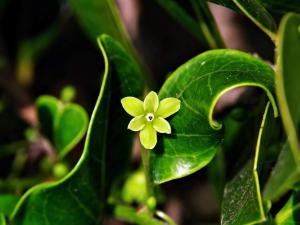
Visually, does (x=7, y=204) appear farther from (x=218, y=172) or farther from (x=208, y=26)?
(x=208, y=26)

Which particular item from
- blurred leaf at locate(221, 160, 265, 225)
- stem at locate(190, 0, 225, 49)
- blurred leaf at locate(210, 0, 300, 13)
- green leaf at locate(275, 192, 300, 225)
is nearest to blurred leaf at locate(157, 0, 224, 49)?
stem at locate(190, 0, 225, 49)

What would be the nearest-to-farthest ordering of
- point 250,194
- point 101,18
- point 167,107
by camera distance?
A: point 250,194, point 167,107, point 101,18

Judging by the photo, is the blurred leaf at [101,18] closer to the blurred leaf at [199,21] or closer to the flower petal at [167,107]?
the blurred leaf at [199,21]

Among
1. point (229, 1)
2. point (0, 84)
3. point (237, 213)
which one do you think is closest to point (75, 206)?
point (237, 213)

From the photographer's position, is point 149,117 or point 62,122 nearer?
point 149,117

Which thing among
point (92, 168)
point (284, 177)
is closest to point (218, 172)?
point (92, 168)

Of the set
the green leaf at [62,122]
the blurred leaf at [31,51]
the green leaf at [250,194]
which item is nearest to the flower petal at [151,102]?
the green leaf at [250,194]

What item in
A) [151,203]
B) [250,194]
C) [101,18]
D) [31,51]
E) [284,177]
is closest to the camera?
[284,177]
